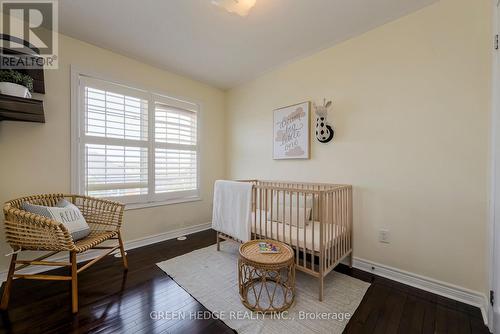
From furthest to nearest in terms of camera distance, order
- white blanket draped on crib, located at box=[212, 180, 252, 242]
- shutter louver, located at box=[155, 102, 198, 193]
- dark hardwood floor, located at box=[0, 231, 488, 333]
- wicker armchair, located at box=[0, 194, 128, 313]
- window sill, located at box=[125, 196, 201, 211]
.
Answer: shutter louver, located at box=[155, 102, 198, 193], window sill, located at box=[125, 196, 201, 211], white blanket draped on crib, located at box=[212, 180, 252, 242], wicker armchair, located at box=[0, 194, 128, 313], dark hardwood floor, located at box=[0, 231, 488, 333]

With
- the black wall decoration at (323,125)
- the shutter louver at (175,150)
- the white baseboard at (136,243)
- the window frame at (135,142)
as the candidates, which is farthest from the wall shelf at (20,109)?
the black wall decoration at (323,125)

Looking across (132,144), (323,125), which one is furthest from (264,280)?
(132,144)

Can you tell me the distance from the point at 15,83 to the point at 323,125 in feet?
9.54

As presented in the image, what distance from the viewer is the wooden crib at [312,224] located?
1698mm

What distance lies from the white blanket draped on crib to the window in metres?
0.97

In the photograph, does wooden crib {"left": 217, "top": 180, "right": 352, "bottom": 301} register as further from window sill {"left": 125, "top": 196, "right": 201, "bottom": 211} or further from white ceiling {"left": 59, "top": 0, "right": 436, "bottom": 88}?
white ceiling {"left": 59, "top": 0, "right": 436, "bottom": 88}

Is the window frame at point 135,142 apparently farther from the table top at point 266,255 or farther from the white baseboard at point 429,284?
the white baseboard at point 429,284

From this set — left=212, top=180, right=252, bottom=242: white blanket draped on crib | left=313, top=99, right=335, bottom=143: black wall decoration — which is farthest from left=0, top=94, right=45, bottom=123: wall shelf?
left=313, top=99, right=335, bottom=143: black wall decoration

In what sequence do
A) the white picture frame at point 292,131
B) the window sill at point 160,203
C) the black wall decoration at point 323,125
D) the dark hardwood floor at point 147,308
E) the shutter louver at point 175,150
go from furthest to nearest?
the shutter louver at point 175,150 < the window sill at point 160,203 < the white picture frame at point 292,131 < the black wall decoration at point 323,125 < the dark hardwood floor at point 147,308

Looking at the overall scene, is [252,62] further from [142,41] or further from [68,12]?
[68,12]

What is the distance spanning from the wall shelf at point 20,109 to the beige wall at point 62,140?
0.80 ft

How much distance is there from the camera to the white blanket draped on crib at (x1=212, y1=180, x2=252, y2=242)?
2148 millimetres

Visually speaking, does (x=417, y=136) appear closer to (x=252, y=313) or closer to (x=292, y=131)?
(x=292, y=131)

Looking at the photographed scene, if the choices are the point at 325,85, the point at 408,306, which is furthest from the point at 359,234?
the point at 325,85
